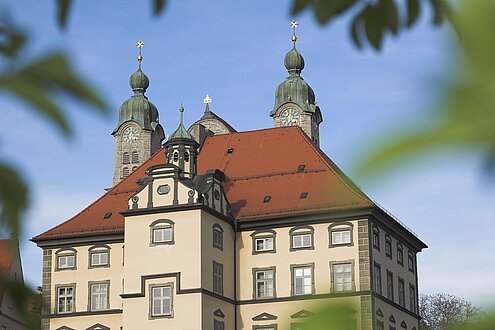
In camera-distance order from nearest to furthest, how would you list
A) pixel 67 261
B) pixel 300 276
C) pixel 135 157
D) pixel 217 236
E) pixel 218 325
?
1. pixel 218 325
2. pixel 217 236
3. pixel 300 276
4. pixel 67 261
5. pixel 135 157

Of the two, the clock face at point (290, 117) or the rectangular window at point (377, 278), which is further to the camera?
the clock face at point (290, 117)

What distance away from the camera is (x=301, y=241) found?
4403 centimetres

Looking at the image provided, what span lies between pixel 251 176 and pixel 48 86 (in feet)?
152

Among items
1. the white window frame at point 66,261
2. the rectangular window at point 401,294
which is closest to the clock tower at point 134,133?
the white window frame at point 66,261

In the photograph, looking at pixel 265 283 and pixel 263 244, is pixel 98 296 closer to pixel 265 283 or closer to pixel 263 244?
pixel 265 283

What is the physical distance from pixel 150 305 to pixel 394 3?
40.0m

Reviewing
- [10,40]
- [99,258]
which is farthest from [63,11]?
[99,258]

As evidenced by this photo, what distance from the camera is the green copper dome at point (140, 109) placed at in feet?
290

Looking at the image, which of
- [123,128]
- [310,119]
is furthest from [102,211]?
[123,128]

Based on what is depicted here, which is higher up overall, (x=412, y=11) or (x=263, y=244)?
(x=263, y=244)

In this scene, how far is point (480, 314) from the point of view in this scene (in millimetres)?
1158

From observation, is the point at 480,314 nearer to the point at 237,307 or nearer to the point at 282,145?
the point at 237,307

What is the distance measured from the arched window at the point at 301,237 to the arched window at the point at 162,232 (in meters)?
5.38

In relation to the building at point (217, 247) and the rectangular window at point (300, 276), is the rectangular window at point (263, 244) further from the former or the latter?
the rectangular window at point (300, 276)
